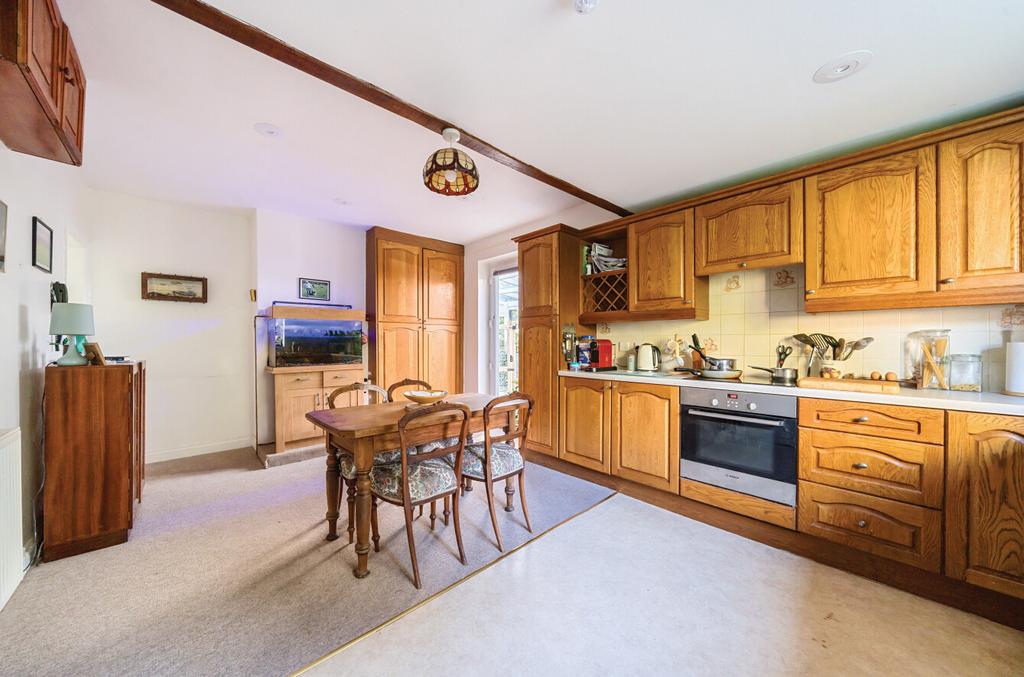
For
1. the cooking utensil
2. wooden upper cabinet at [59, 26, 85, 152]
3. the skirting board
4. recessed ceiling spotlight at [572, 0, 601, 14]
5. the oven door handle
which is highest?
recessed ceiling spotlight at [572, 0, 601, 14]

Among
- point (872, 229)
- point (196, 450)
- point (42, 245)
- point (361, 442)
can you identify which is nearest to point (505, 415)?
point (361, 442)

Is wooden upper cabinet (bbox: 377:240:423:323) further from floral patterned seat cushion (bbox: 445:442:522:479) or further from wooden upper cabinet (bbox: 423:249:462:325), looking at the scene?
floral patterned seat cushion (bbox: 445:442:522:479)

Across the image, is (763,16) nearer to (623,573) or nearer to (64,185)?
(623,573)

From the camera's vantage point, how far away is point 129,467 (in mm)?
2111

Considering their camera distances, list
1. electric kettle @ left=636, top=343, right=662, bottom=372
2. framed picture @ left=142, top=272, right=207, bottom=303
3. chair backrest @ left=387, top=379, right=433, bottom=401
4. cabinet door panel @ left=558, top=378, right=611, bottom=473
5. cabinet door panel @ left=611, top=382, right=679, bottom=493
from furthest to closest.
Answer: framed picture @ left=142, top=272, right=207, bottom=303 < electric kettle @ left=636, top=343, right=662, bottom=372 < cabinet door panel @ left=558, top=378, right=611, bottom=473 < chair backrest @ left=387, top=379, right=433, bottom=401 < cabinet door panel @ left=611, top=382, right=679, bottom=493

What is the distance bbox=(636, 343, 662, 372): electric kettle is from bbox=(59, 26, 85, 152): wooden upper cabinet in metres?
3.45

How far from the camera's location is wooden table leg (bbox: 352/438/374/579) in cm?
179

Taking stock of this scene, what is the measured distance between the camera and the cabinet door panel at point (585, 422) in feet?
9.66

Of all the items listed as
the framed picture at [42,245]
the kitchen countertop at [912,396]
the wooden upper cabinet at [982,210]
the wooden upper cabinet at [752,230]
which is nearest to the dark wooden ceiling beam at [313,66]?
the wooden upper cabinet at [752,230]

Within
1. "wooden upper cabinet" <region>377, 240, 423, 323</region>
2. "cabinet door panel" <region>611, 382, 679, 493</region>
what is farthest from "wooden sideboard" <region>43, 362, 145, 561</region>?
"cabinet door panel" <region>611, 382, 679, 493</region>

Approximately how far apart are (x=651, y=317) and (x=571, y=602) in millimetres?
2068

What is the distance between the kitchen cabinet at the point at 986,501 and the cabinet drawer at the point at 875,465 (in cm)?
Result: 6

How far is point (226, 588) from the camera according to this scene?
174 cm

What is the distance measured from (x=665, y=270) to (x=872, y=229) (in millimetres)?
1152
